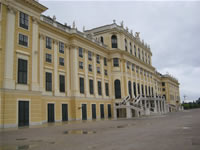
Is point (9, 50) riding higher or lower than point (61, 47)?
lower

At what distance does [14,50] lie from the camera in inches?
947

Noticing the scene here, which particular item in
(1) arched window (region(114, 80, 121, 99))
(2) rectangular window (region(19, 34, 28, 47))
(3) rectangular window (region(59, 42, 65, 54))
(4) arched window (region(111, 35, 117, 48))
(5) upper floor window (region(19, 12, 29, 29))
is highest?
(4) arched window (region(111, 35, 117, 48))

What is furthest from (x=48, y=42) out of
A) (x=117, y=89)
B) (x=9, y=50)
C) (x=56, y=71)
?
(x=117, y=89)

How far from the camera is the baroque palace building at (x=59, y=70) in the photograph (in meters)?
23.5

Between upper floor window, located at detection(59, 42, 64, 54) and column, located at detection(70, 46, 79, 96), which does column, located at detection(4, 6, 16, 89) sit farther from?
column, located at detection(70, 46, 79, 96)

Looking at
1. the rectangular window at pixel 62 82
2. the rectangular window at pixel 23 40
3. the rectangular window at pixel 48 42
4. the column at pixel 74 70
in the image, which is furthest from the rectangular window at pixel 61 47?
the rectangular window at pixel 23 40

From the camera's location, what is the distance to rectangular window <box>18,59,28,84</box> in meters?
24.4

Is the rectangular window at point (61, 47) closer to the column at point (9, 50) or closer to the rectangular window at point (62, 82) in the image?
the rectangular window at point (62, 82)

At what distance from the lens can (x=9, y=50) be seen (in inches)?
922

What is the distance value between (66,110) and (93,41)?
638 inches

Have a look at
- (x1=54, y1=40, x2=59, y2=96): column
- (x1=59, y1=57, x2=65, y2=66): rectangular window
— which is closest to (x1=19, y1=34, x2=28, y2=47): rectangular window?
(x1=54, y1=40, x2=59, y2=96): column

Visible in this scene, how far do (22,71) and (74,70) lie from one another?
12059 mm

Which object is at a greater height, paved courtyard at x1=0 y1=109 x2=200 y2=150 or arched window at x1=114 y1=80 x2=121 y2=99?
arched window at x1=114 y1=80 x2=121 y2=99

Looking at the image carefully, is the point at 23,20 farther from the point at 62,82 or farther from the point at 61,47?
the point at 62,82
